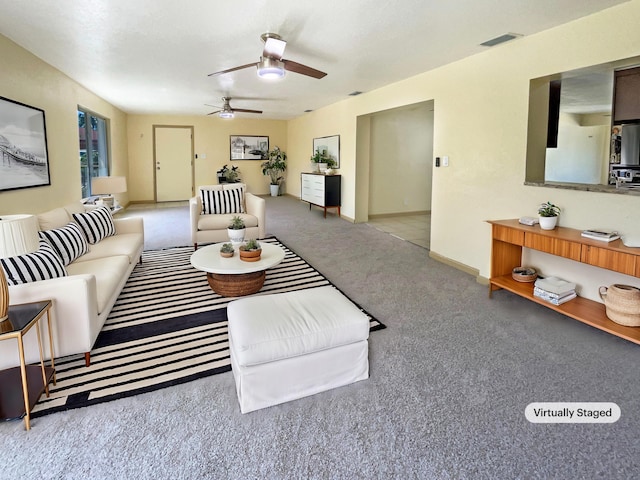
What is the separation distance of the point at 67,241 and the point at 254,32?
2.43 metres

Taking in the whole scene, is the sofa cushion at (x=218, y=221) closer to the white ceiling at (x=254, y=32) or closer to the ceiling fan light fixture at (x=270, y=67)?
the white ceiling at (x=254, y=32)

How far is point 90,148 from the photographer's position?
22.5ft

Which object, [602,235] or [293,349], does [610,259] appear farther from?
[293,349]

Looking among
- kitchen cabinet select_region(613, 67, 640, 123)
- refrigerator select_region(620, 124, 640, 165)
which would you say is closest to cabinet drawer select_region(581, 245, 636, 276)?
kitchen cabinet select_region(613, 67, 640, 123)

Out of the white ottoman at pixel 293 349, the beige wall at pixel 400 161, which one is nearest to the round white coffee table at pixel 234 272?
the white ottoman at pixel 293 349

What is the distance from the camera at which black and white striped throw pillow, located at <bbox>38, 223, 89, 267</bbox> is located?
3.04 metres

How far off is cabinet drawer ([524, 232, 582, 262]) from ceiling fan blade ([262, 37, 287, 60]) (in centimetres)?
255

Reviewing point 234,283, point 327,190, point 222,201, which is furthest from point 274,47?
point 327,190

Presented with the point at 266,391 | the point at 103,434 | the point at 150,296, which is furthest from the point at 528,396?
the point at 150,296

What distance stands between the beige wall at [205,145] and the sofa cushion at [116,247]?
6496mm

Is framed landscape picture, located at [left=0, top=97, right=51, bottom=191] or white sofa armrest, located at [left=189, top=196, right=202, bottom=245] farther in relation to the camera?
white sofa armrest, located at [left=189, top=196, right=202, bottom=245]

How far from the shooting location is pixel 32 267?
2342mm

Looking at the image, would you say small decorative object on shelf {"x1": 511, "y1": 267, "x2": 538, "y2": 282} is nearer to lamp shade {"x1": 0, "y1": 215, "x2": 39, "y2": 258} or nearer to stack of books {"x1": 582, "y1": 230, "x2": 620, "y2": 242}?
stack of books {"x1": 582, "y1": 230, "x2": 620, "y2": 242}

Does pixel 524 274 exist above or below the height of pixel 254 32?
below
